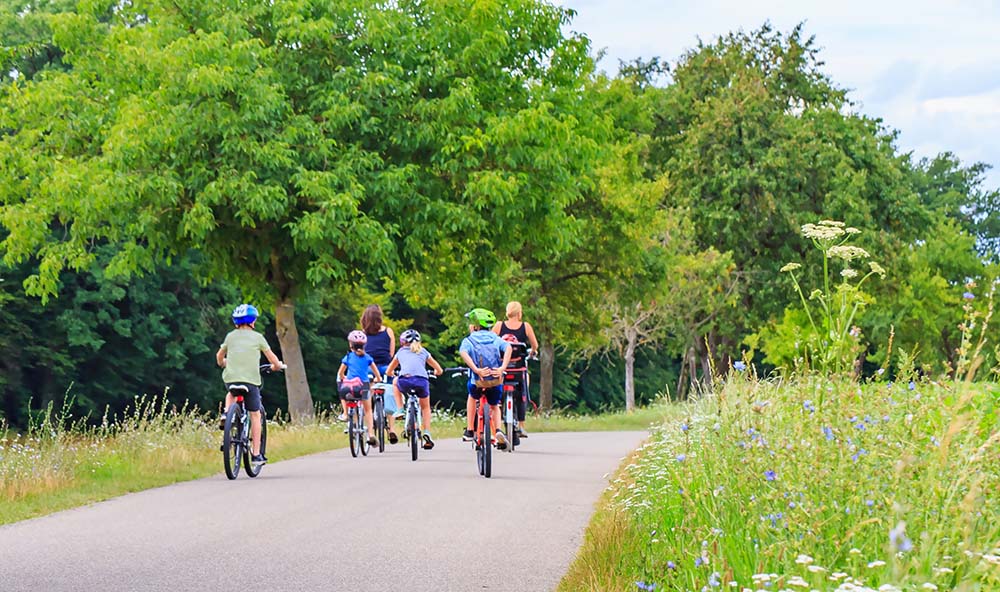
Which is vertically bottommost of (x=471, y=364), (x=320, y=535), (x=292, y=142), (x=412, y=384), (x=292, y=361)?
(x=320, y=535)

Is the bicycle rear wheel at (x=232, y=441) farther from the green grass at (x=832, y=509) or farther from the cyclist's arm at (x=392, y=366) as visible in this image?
the green grass at (x=832, y=509)

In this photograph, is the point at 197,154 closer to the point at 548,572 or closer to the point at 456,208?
the point at 456,208

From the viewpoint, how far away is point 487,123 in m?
24.9

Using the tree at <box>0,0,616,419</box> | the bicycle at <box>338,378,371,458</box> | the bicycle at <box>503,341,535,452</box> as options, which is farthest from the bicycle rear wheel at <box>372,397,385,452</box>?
the tree at <box>0,0,616,419</box>

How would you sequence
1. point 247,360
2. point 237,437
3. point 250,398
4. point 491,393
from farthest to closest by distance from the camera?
point 491,393 < point 250,398 < point 247,360 < point 237,437

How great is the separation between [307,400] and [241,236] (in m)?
3.60

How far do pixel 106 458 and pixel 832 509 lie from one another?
34.6 ft

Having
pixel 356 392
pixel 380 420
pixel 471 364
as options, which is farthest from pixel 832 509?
pixel 380 420

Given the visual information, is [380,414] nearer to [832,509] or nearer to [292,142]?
[292,142]

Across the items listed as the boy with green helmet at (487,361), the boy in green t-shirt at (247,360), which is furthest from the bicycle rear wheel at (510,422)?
the boy in green t-shirt at (247,360)

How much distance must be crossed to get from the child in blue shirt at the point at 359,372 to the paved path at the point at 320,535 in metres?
2.14

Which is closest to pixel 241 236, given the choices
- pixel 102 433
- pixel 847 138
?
pixel 102 433

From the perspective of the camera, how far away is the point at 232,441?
46.9 feet

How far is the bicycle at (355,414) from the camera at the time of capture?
17.2 metres
